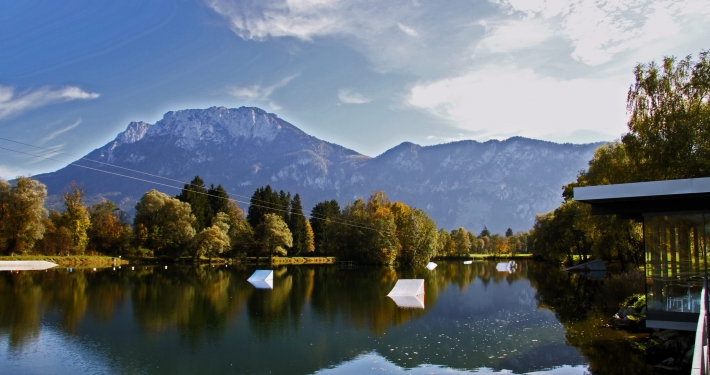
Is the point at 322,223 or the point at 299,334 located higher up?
the point at 322,223

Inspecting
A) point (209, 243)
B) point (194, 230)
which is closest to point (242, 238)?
point (209, 243)

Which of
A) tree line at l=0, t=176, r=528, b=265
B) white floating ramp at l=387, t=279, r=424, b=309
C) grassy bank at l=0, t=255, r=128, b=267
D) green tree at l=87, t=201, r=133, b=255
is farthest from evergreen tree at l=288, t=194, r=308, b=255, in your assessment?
white floating ramp at l=387, t=279, r=424, b=309

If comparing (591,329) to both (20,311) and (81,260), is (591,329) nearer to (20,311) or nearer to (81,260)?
(20,311)

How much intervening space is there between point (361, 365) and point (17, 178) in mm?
64092

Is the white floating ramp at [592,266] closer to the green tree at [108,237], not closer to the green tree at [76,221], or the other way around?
the green tree at [108,237]

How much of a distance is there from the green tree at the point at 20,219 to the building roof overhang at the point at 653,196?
213ft

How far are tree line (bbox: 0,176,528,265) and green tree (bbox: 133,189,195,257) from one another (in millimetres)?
144

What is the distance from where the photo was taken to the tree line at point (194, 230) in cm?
6166

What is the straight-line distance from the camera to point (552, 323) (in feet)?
77.8

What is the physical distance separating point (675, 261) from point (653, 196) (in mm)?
2259

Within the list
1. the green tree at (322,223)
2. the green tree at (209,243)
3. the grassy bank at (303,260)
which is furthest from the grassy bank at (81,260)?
the green tree at (322,223)

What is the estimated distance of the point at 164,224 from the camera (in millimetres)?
77312

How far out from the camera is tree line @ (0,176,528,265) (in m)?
61.7

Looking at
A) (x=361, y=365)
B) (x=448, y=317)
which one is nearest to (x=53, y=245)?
(x=448, y=317)
